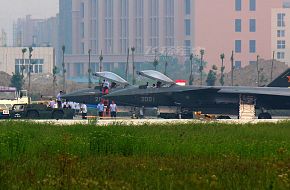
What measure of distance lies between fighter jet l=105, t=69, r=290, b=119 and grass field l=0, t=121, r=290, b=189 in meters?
24.0

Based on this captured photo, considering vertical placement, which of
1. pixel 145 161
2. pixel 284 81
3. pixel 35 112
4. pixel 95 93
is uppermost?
pixel 284 81

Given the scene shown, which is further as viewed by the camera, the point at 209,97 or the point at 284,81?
the point at 284,81

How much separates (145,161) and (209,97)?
36.7 m

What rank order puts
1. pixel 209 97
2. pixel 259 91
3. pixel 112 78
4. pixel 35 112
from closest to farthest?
pixel 35 112 → pixel 259 91 → pixel 209 97 → pixel 112 78

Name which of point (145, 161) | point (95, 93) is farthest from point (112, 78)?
point (145, 161)

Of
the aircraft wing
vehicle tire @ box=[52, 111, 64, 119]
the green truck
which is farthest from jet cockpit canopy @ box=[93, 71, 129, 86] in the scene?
the green truck

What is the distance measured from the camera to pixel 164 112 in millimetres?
64062

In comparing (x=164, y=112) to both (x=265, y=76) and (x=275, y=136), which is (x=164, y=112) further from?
(x=265, y=76)

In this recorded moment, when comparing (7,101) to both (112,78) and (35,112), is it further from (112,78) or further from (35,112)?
(35,112)

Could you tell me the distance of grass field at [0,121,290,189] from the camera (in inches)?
768

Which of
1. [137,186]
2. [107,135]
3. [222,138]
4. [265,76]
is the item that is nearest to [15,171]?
[137,186]

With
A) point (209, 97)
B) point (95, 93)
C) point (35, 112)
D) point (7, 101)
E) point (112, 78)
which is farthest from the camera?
point (7, 101)

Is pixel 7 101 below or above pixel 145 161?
above

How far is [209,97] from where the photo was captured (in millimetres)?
61375
